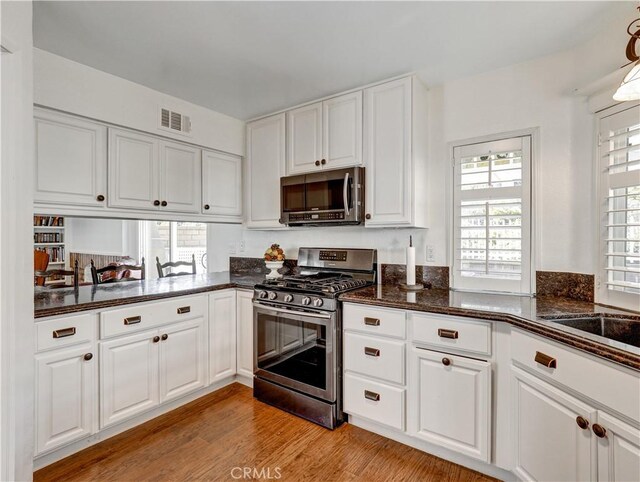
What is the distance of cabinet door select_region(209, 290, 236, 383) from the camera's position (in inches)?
104

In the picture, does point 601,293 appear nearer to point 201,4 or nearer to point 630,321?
point 630,321

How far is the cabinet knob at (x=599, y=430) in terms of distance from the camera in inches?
46.0

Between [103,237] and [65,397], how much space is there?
4106mm

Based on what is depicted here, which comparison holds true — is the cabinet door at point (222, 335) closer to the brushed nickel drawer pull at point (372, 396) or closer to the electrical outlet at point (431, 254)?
the brushed nickel drawer pull at point (372, 396)

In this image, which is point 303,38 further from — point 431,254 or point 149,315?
point 149,315

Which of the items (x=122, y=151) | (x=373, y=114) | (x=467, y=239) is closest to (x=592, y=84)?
(x=467, y=239)

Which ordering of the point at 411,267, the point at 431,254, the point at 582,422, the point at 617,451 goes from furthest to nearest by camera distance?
the point at 431,254 < the point at 411,267 < the point at 582,422 < the point at 617,451

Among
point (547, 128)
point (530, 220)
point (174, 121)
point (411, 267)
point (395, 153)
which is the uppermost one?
point (174, 121)

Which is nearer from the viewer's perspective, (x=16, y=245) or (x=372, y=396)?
(x=16, y=245)

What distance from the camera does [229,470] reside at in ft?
6.00

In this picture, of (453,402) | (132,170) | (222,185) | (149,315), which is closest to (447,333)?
(453,402)

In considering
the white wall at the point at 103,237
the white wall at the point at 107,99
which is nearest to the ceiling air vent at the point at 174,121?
the white wall at the point at 107,99

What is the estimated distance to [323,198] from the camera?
A: 8.56 feet

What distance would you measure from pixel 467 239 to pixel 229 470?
2.08 metres
